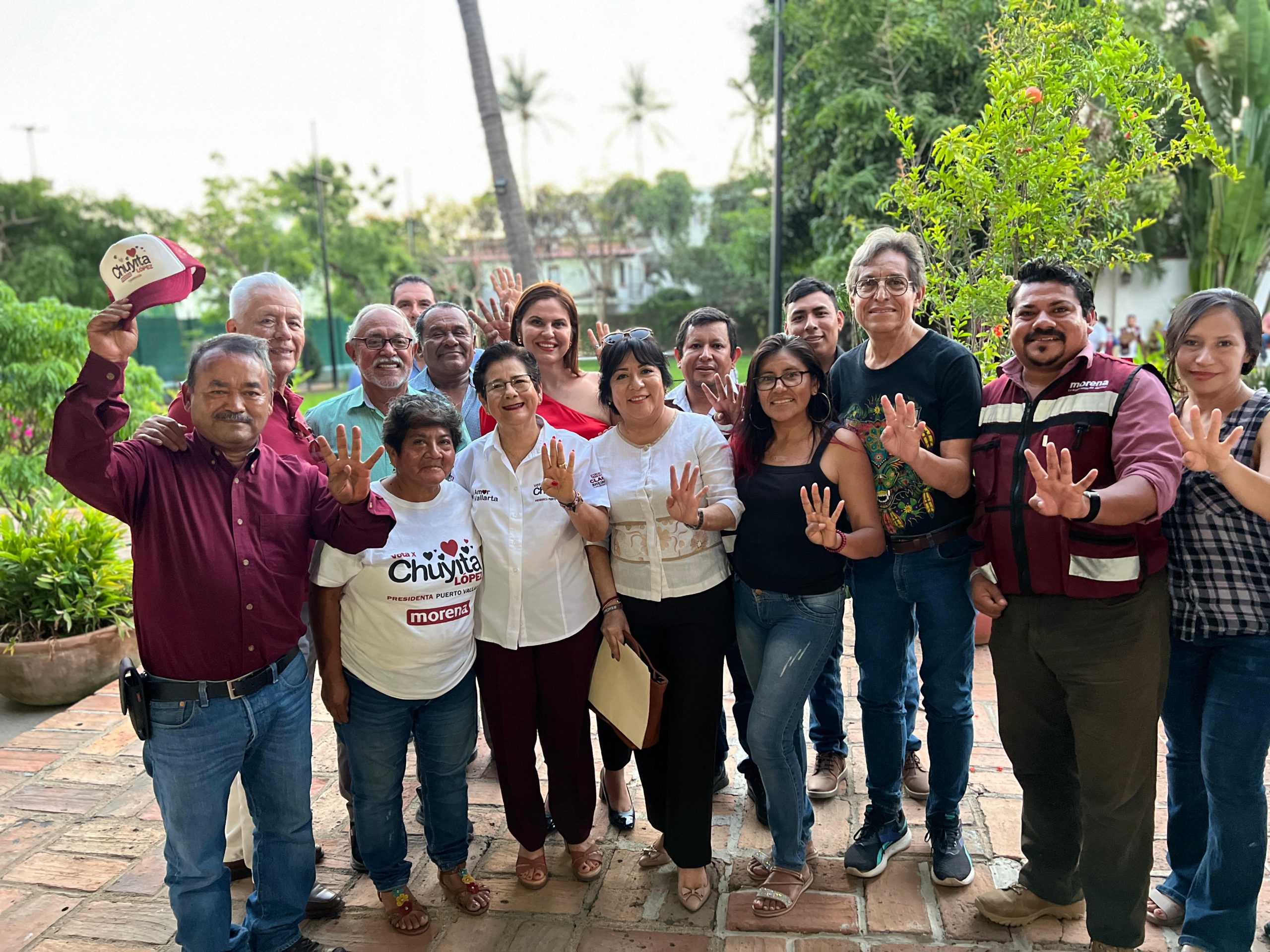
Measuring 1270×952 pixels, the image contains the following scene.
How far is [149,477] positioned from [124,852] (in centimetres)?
195

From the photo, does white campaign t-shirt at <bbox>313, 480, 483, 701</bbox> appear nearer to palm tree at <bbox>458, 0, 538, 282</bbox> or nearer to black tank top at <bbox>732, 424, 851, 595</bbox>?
black tank top at <bbox>732, 424, 851, 595</bbox>

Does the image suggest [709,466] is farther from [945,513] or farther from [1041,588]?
[1041,588]

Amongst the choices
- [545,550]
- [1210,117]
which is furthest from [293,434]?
[1210,117]

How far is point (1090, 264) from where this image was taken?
4953mm

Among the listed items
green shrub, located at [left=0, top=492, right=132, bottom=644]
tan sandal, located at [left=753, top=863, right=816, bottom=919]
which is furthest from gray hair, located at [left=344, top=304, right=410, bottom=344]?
green shrub, located at [left=0, top=492, right=132, bottom=644]

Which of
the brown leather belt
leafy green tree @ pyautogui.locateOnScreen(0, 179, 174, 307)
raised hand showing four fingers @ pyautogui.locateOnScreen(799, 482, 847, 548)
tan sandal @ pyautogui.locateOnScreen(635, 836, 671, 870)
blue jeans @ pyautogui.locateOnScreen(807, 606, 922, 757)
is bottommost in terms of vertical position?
tan sandal @ pyautogui.locateOnScreen(635, 836, 671, 870)

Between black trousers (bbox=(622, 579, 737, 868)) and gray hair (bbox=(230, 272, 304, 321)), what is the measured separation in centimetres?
168

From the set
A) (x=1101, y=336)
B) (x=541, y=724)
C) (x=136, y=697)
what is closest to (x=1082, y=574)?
(x=541, y=724)

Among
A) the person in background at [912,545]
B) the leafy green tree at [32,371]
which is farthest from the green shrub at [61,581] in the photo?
the person in background at [912,545]

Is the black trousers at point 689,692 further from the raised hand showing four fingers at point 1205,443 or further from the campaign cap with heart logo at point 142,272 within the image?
the campaign cap with heart logo at point 142,272

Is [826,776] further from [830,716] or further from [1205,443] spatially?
[1205,443]

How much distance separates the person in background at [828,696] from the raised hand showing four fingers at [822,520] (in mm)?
876

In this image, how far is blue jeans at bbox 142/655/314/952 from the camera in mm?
2205

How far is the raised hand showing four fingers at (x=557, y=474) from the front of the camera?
2582 mm
